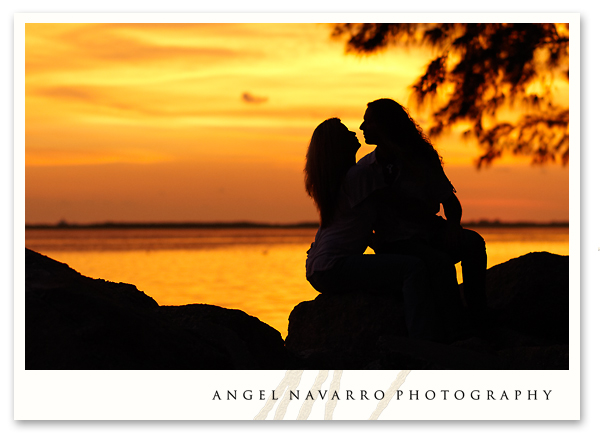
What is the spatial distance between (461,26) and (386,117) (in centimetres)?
144

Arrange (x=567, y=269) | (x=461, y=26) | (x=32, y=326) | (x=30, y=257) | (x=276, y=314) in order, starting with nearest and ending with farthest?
(x=32, y=326) → (x=30, y=257) → (x=567, y=269) → (x=461, y=26) → (x=276, y=314)

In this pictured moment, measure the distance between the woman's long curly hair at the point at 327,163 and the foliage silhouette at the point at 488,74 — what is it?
1.23m

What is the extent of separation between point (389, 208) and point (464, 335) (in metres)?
0.78

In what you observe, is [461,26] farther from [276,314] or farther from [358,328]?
[276,314]

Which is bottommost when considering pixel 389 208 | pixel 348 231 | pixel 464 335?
pixel 464 335

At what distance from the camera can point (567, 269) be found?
3.96 metres

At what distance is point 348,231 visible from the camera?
3.27m
